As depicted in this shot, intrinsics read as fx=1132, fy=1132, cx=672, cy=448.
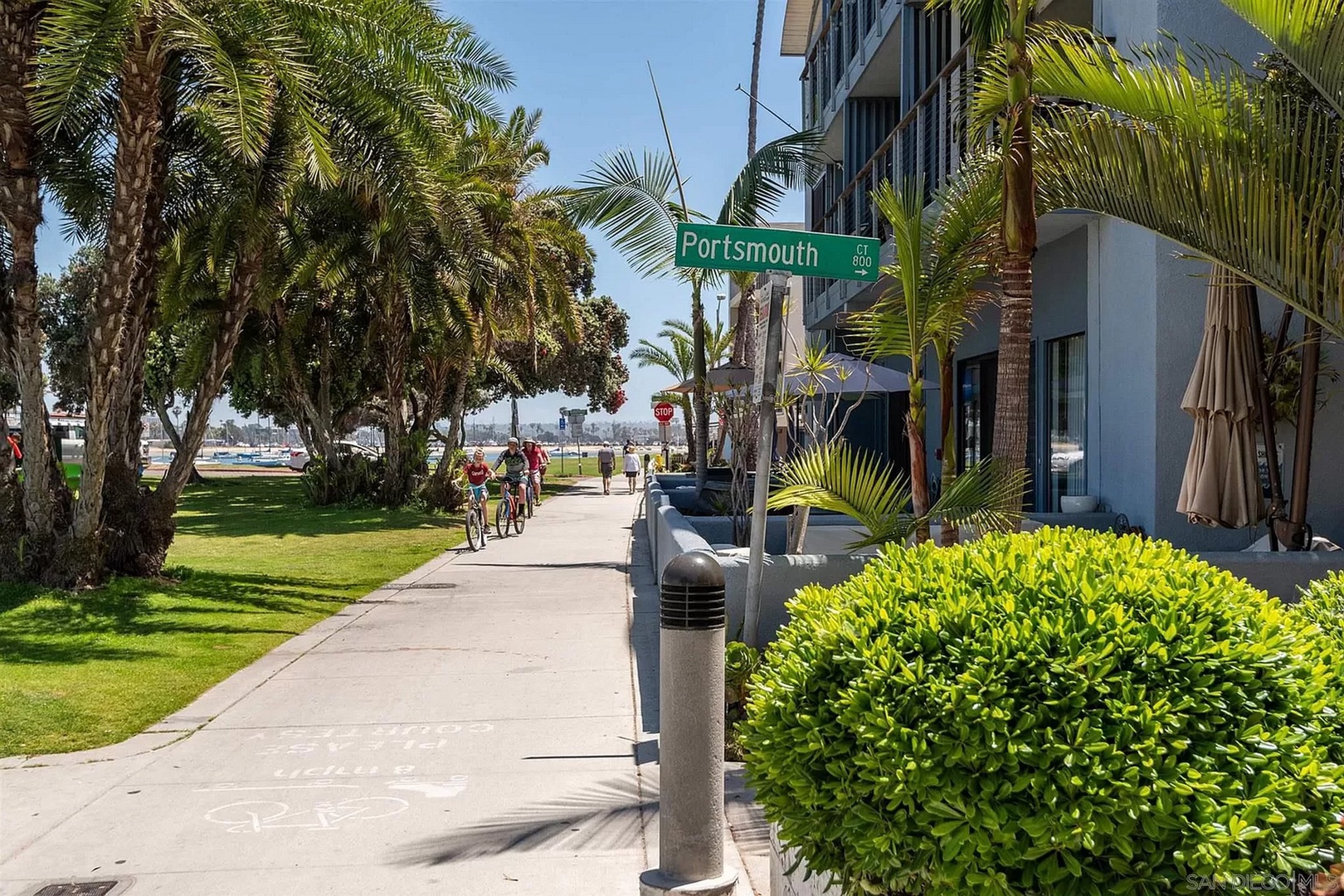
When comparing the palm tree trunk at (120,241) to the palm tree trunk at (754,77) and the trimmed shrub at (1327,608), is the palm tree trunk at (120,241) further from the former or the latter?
the trimmed shrub at (1327,608)

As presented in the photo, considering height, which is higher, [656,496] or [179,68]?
[179,68]

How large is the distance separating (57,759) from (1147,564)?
571cm

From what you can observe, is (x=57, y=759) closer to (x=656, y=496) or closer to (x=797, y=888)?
(x=797, y=888)

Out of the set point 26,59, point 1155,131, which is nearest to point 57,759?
point 1155,131

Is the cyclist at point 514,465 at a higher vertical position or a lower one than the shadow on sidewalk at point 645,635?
higher

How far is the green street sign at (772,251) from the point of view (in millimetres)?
5074

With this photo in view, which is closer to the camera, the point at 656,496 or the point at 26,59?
the point at 26,59

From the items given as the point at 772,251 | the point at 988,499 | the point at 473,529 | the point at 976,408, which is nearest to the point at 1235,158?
the point at 988,499

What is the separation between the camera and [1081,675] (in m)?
2.77

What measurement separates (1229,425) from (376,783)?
6.07 meters

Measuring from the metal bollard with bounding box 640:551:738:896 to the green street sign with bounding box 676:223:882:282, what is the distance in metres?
1.70

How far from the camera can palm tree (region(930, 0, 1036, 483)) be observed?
6.19 m

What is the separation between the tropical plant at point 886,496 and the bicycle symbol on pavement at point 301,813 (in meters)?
2.53

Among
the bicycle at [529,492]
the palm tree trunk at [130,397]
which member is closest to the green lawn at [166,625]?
the palm tree trunk at [130,397]
